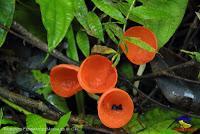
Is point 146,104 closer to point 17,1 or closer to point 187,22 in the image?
point 187,22

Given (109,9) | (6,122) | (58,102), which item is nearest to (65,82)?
(58,102)

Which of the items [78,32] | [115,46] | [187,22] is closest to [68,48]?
[78,32]

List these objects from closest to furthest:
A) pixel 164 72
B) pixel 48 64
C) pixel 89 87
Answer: pixel 89 87, pixel 164 72, pixel 48 64

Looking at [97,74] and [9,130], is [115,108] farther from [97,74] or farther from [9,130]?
[9,130]

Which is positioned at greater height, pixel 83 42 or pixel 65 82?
pixel 83 42

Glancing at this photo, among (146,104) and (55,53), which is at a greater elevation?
(55,53)

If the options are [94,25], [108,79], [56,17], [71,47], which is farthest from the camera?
[71,47]

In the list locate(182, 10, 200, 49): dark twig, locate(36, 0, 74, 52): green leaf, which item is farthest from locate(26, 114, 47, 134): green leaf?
locate(182, 10, 200, 49): dark twig
